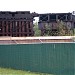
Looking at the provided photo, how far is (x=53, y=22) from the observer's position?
1882 inches

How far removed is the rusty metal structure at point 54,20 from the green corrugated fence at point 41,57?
2732cm

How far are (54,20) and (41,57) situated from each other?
31.1 metres

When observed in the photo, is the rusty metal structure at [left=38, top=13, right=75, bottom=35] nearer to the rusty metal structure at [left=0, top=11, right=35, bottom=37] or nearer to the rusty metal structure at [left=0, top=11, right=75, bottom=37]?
the rusty metal structure at [left=0, top=11, right=75, bottom=37]

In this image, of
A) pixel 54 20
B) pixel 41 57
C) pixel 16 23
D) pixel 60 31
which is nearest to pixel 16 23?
pixel 16 23

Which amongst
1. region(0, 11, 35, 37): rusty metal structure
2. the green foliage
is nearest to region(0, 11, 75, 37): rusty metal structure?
region(0, 11, 35, 37): rusty metal structure

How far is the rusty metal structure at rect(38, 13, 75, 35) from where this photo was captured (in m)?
46.2

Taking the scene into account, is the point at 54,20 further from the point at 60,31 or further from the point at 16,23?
the point at 16,23

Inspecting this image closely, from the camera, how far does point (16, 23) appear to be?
43281mm

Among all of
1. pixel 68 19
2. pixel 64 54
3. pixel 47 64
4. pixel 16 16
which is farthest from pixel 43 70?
pixel 68 19

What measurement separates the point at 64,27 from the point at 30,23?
23.4 feet

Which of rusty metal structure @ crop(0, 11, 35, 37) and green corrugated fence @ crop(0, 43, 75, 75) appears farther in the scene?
rusty metal structure @ crop(0, 11, 35, 37)

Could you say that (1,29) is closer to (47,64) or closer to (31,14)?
(31,14)

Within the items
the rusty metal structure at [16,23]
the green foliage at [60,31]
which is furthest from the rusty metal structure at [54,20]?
the rusty metal structure at [16,23]

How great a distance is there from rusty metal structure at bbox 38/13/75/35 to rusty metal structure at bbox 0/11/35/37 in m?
3.22
